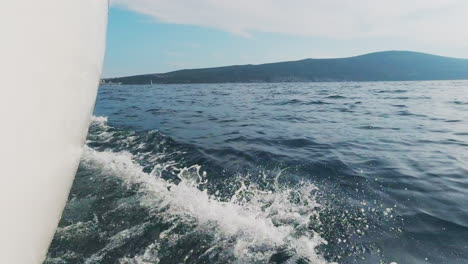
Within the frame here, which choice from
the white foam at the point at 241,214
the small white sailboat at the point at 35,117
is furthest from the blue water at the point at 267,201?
the small white sailboat at the point at 35,117

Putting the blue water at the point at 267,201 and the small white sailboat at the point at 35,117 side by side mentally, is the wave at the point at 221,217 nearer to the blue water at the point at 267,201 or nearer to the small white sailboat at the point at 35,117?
the blue water at the point at 267,201

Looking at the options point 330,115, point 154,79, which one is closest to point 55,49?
point 330,115

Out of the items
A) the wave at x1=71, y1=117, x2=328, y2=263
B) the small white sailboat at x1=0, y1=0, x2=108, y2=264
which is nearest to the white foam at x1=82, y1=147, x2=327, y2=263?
the wave at x1=71, y1=117, x2=328, y2=263

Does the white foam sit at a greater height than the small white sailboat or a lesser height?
lesser

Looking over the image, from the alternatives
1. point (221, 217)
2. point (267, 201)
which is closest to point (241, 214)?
point (221, 217)

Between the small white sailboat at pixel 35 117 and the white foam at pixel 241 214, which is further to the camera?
the white foam at pixel 241 214

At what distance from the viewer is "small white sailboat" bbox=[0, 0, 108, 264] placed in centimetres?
184

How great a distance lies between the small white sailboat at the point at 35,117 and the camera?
72.4 inches

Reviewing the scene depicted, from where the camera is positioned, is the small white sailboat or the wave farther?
the wave

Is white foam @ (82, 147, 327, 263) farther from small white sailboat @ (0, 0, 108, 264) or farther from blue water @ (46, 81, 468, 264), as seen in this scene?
small white sailboat @ (0, 0, 108, 264)

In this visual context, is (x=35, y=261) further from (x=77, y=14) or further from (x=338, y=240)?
(x=338, y=240)

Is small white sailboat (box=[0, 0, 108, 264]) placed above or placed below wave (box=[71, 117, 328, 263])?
above

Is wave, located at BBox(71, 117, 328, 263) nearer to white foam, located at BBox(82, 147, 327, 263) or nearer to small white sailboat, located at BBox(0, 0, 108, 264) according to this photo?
white foam, located at BBox(82, 147, 327, 263)

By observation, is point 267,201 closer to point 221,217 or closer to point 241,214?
point 241,214
